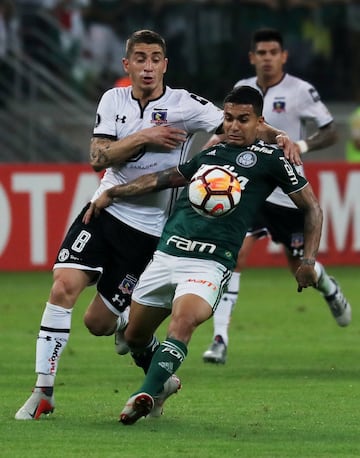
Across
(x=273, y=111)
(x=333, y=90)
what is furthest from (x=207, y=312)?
(x=333, y=90)

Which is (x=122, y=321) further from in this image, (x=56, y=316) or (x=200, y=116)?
(x=200, y=116)

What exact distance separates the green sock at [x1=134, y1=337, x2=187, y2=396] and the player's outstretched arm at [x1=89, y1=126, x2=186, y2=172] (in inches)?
59.1

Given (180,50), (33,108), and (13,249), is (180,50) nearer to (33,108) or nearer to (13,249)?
(33,108)

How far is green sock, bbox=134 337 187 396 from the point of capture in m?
7.76

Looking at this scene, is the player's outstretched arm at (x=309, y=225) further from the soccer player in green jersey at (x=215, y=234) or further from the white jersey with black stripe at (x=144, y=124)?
the white jersey with black stripe at (x=144, y=124)

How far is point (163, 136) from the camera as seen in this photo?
8.80 m

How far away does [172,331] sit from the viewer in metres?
7.89

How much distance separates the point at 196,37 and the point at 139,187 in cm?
1571

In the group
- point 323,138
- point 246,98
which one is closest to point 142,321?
point 246,98

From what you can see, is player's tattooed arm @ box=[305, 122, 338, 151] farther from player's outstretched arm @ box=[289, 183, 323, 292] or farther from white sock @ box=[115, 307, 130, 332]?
player's outstretched arm @ box=[289, 183, 323, 292]

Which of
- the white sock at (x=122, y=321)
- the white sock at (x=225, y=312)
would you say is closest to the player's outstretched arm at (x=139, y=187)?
the white sock at (x=122, y=321)

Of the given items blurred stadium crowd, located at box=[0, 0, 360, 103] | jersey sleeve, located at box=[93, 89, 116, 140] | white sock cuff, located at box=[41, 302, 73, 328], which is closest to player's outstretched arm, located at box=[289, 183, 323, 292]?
jersey sleeve, located at box=[93, 89, 116, 140]

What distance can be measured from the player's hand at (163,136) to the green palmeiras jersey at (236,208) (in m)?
0.26

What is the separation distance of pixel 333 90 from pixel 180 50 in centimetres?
287
